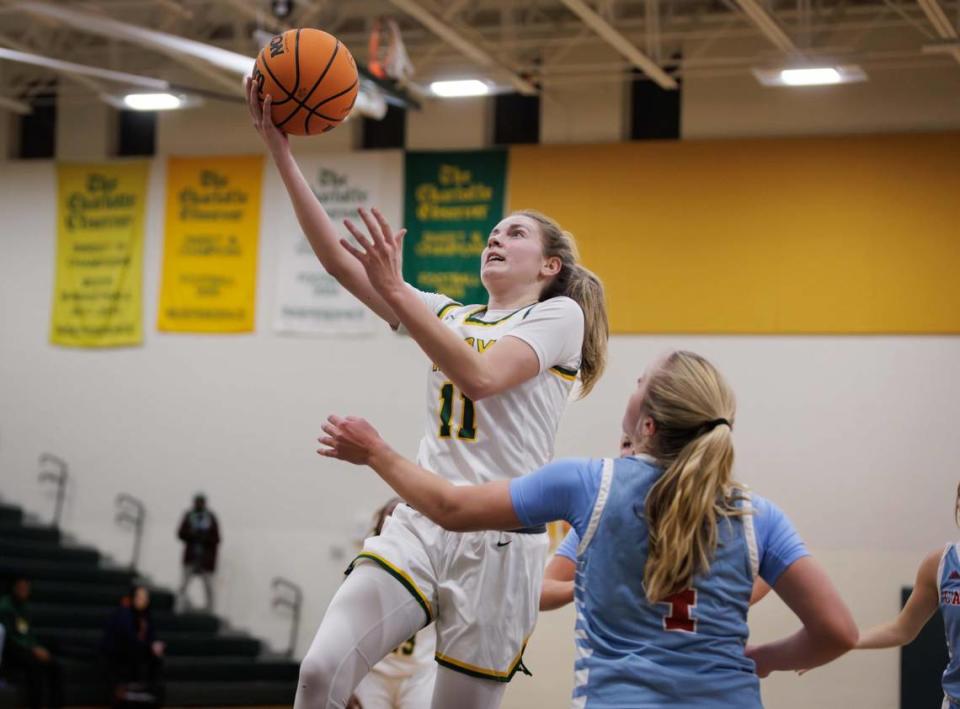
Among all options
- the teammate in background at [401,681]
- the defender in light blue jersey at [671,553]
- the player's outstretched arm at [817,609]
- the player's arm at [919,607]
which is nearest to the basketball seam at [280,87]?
the defender in light blue jersey at [671,553]

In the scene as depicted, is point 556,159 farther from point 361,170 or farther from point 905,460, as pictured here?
point 905,460

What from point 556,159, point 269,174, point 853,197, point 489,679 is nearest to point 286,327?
point 269,174

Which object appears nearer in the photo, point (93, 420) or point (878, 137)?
point (878, 137)

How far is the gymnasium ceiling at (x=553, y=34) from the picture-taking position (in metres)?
12.5

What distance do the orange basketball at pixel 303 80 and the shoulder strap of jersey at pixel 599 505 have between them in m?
1.80

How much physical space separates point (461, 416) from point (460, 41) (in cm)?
922

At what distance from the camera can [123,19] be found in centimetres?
1478

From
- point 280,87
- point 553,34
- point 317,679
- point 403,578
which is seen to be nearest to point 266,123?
point 280,87

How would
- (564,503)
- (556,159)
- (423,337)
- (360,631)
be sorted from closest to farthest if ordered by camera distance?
1. (564,503)
2. (423,337)
3. (360,631)
4. (556,159)

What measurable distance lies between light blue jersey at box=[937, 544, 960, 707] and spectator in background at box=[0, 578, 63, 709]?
32.1 ft

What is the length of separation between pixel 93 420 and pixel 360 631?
42.4ft

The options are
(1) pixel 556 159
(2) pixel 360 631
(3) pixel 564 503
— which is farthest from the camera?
(1) pixel 556 159

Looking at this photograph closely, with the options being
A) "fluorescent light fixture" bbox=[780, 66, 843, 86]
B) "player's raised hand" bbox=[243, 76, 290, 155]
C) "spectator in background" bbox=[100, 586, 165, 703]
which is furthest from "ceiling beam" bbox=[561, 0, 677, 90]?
"player's raised hand" bbox=[243, 76, 290, 155]

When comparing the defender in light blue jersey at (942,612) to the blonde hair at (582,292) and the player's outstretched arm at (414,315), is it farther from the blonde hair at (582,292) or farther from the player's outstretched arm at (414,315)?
the player's outstretched arm at (414,315)
